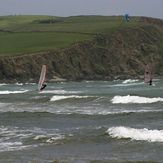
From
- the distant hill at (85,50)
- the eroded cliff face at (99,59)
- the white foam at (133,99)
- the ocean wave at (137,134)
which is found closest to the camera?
the ocean wave at (137,134)

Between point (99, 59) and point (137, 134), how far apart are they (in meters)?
83.4

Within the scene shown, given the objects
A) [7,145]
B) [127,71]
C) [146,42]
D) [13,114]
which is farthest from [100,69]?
[7,145]

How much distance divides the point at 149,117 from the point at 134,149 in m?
11.5

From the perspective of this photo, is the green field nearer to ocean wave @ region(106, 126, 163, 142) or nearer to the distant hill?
the distant hill

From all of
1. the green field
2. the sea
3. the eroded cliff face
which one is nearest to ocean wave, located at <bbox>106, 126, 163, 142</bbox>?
the sea

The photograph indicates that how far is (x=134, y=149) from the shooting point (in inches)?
1051

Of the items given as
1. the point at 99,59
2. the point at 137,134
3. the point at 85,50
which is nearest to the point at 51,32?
the point at 85,50

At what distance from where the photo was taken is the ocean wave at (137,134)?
28852mm

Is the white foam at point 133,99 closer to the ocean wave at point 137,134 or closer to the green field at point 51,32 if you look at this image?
the ocean wave at point 137,134

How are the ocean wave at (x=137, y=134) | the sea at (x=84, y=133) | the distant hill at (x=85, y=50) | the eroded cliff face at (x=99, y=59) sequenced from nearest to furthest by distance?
the sea at (x=84, y=133), the ocean wave at (x=137, y=134), the eroded cliff face at (x=99, y=59), the distant hill at (x=85, y=50)

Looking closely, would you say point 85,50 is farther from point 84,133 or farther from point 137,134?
point 137,134

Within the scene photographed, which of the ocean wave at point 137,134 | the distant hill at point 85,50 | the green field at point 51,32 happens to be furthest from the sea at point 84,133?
the green field at point 51,32

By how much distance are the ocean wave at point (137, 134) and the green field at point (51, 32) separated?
8090 cm

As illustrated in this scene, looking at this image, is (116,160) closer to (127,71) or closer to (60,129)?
(60,129)
